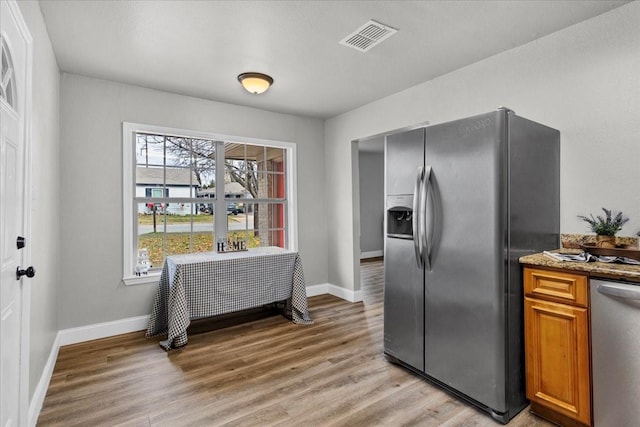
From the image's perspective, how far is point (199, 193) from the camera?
13.3 ft

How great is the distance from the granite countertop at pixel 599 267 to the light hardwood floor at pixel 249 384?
950mm

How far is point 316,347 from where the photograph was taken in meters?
3.04

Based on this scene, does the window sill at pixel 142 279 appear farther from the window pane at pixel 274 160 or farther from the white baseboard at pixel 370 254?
the white baseboard at pixel 370 254

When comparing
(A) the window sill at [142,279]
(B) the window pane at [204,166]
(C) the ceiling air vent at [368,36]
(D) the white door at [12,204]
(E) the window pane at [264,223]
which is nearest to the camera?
(D) the white door at [12,204]

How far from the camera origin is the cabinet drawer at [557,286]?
1.81 metres

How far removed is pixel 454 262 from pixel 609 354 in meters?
0.87

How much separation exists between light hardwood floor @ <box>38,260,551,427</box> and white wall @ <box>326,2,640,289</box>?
1589 mm

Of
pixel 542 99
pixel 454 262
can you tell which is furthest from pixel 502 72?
pixel 454 262

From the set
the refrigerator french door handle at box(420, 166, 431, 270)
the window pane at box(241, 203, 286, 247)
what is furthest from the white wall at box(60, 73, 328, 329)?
the refrigerator french door handle at box(420, 166, 431, 270)

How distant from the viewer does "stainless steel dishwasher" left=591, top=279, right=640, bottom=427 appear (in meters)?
1.64

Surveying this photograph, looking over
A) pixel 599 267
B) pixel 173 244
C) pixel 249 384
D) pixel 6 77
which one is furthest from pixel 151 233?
pixel 599 267

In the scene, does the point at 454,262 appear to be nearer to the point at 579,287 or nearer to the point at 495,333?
the point at 495,333

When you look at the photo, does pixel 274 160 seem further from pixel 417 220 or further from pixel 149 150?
pixel 417 220

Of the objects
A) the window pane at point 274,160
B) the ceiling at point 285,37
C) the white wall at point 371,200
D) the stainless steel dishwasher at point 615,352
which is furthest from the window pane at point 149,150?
the white wall at point 371,200
